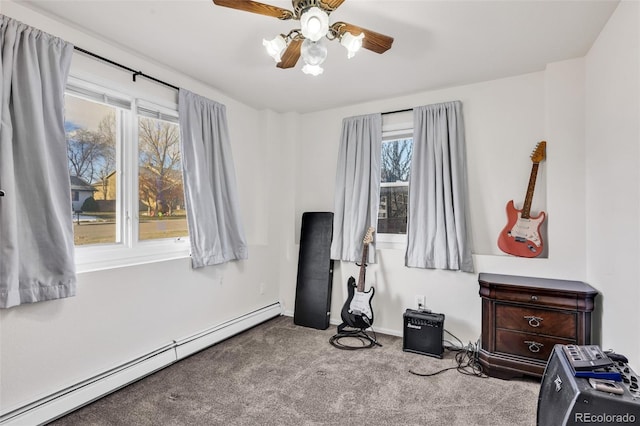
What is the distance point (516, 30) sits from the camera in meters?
2.15

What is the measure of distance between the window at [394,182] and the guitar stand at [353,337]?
97cm

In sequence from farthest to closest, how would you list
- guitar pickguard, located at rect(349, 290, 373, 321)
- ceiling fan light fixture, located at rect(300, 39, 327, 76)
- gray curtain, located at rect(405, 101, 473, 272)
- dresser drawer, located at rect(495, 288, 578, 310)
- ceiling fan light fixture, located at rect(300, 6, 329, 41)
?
guitar pickguard, located at rect(349, 290, 373, 321), gray curtain, located at rect(405, 101, 473, 272), dresser drawer, located at rect(495, 288, 578, 310), ceiling fan light fixture, located at rect(300, 39, 327, 76), ceiling fan light fixture, located at rect(300, 6, 329, 41)

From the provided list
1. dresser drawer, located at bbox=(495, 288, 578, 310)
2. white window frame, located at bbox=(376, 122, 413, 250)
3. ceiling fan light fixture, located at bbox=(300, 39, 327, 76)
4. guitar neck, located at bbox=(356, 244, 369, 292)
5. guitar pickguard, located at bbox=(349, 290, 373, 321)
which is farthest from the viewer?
white window frame, located at bbox=(376, 122, 413, 250)

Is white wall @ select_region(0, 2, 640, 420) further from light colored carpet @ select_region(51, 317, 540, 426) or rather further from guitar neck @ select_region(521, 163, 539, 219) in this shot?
light colored carpet @ select_region(51, 317, 540, 426)

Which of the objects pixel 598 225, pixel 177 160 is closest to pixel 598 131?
pixel 598 225

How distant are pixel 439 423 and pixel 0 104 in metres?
2.99

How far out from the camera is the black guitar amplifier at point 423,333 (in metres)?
2.79

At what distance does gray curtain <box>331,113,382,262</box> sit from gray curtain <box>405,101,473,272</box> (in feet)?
1.28

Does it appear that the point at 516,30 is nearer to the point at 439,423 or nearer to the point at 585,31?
the point at 585,31

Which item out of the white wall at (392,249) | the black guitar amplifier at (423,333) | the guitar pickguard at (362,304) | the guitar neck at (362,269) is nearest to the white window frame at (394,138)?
the white wall at (392,249)

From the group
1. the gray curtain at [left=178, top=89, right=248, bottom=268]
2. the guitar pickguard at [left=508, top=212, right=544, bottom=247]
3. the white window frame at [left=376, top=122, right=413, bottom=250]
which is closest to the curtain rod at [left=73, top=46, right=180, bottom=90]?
the gray curtain at [left=178, top=89, right=248, bottom=268]

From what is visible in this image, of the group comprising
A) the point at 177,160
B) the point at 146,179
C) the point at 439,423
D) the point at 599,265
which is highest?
the point at 177,160

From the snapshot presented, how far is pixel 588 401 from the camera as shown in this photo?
127cm

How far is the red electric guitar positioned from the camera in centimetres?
270
